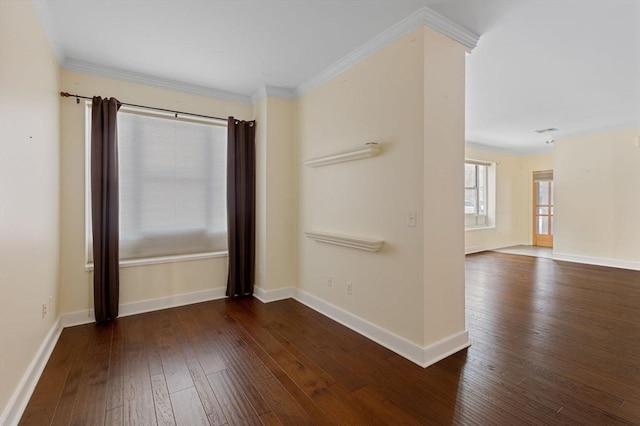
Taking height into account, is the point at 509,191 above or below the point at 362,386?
above

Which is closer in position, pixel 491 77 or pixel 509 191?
pixel 491 77

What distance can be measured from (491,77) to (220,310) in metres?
4.20

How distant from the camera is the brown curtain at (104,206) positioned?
308 centimetres

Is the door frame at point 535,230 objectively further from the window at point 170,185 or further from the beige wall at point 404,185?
the window at point 170,185

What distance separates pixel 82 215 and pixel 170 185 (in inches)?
35.6

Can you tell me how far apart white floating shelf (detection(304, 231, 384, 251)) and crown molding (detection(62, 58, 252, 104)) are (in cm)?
206

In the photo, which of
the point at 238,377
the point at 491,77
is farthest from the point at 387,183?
the point at 491,77

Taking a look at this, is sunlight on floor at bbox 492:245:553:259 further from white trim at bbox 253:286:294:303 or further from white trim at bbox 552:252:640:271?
white trim at bbox 253:286:294:303

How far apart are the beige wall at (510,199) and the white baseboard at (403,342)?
560 cm

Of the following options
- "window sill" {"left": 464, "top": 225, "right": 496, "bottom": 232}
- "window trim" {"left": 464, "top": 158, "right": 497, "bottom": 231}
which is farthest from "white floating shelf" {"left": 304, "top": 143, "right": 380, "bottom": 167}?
"window trim" {"left": 464, "top": 158, "right": 497, "bottom": 231}

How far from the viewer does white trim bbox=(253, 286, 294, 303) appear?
382 cm

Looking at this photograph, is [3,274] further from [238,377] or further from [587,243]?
[587,243]

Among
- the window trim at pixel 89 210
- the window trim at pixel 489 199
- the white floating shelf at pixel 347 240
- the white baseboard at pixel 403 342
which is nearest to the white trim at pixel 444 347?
the white baseboard at pixel 403 342

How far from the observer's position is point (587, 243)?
635cm
